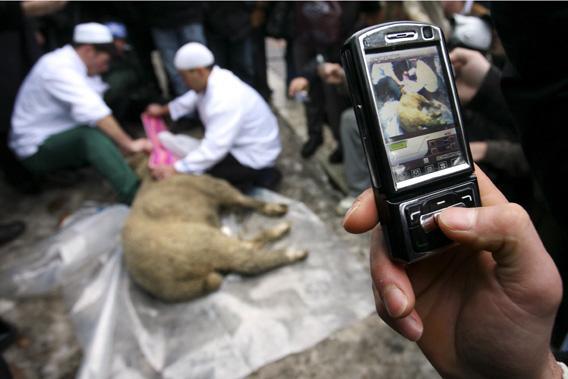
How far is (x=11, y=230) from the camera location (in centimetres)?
299

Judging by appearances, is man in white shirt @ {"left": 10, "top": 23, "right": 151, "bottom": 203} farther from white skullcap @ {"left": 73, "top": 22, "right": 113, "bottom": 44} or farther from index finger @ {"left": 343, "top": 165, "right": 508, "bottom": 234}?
index finger @ {"left": 343, "top": 165, "right": 508, "bottom": 234}

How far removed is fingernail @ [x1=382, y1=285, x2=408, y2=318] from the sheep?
1624 mm

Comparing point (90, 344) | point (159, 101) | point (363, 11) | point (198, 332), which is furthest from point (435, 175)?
point (159, 101)

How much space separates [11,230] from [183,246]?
201 cm

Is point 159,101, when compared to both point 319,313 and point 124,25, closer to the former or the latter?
point 124,25

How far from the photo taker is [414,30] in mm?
896

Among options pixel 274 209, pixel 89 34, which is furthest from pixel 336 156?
pixel 89 34

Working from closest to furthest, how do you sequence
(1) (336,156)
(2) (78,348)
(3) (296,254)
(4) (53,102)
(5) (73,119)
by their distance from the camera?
(2) (78,348) < (3) (296,254) < (4) (53,102) < (5) (73,119) < (1) (336,156)

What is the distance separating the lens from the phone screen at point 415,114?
850 millimetres

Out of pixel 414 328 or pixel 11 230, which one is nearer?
pixel 414 328

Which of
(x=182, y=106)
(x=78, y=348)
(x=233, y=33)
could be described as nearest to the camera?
(x=78, y=348)

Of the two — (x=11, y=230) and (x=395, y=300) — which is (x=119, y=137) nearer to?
(x=11, y=230)

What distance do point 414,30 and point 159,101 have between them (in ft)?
14.1

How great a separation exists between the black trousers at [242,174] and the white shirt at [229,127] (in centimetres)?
6
